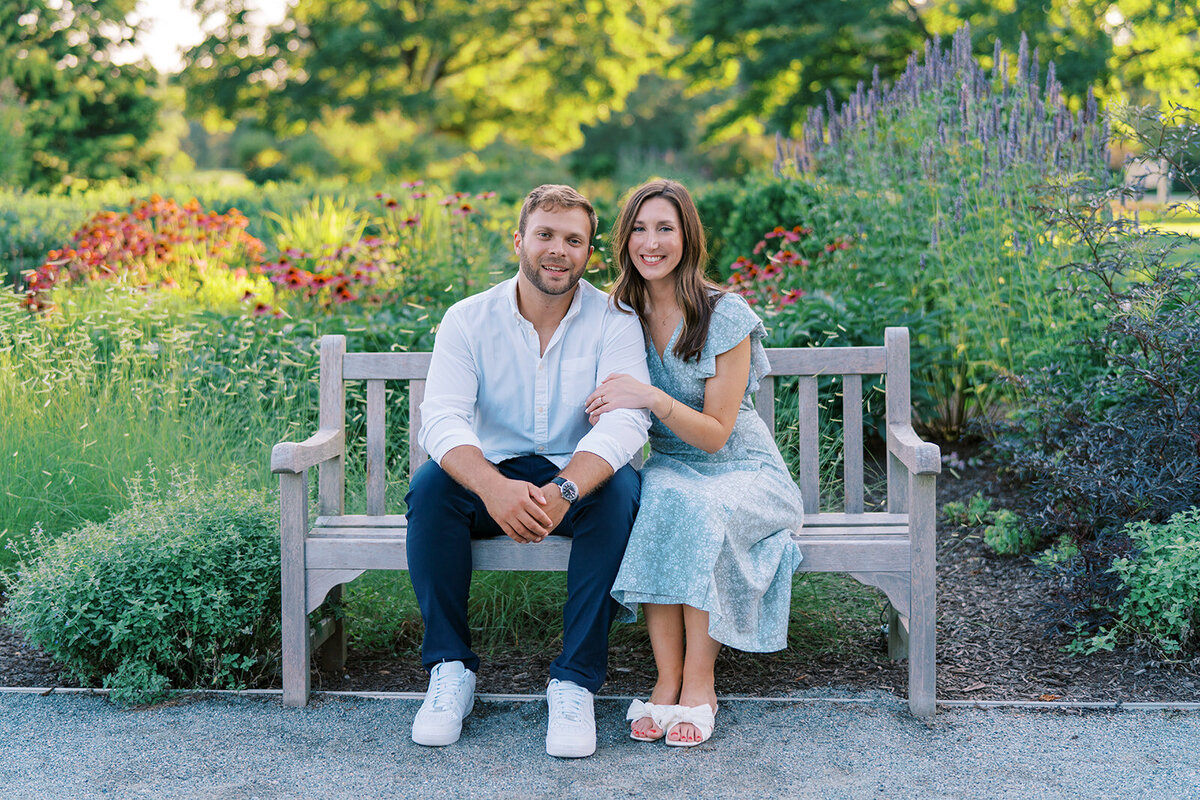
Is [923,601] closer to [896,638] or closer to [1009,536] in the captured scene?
[896,638]

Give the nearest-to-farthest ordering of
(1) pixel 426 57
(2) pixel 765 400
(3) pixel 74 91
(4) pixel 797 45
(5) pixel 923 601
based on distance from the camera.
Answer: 1. (5) pixel 923 601
2. (2) pixel 765 400
3. (4) pixel 797 45
4. (3) pixel 74 91
5. (1) pixel 426 57

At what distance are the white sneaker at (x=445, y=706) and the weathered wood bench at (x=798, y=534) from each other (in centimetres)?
30

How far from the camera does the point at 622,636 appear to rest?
131 inches

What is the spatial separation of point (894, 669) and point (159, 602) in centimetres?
216

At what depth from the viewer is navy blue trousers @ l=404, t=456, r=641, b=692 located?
2688 mm

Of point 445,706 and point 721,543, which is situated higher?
point 721,543

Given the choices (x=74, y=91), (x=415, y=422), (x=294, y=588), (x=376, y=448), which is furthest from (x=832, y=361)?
(x=74, y=91)

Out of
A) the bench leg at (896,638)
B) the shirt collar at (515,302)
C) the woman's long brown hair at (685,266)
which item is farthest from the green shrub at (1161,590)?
the shirt collar at (515,302)

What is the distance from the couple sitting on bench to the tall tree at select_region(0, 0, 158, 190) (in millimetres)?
20205

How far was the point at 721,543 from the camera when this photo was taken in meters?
2.64

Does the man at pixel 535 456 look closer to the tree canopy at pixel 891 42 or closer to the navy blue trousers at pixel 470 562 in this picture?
the navy blue trousers at pixel 470 562

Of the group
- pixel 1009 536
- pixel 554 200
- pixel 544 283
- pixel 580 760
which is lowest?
pixel 580 760

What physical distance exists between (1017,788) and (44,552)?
273cm

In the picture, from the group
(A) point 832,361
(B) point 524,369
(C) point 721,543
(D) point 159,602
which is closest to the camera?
(C) point 721,543
